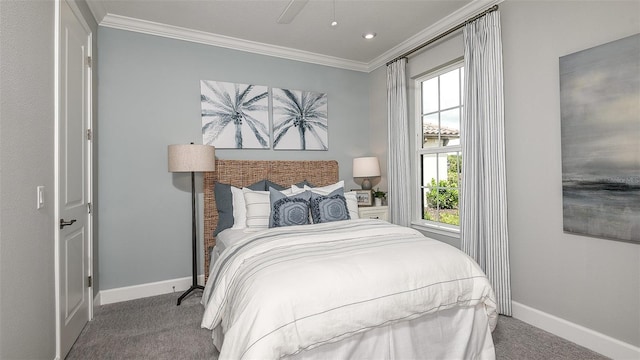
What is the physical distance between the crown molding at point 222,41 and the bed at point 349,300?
248 cm

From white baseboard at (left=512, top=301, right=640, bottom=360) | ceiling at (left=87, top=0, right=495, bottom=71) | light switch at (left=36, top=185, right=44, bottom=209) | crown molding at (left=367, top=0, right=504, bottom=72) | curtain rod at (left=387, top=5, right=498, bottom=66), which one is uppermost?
ceiling at (left=87, top=0, right=495, bottom=71)

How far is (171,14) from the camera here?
303 centimetres

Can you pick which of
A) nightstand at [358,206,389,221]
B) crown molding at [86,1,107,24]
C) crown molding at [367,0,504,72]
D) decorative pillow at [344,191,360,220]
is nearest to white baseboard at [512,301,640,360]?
decorative pillow at [344,191,360,220]

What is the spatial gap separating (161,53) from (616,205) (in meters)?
4.14

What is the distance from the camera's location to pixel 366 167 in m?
4.08

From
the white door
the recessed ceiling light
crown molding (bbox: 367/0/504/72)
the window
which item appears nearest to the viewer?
the white door

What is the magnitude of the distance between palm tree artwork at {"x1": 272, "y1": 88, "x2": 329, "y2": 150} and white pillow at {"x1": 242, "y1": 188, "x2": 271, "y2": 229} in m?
0.99

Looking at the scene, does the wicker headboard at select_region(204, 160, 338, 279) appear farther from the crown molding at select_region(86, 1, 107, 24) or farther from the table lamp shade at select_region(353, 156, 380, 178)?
the crown molding at select_region(86, 1, 107, 24)

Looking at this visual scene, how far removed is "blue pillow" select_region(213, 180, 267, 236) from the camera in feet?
10.4

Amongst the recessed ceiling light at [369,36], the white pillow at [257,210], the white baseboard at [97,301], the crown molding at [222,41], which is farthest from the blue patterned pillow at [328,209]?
the white baseboard at [97,301]

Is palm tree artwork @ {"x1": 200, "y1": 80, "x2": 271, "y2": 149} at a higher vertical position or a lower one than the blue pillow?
higher

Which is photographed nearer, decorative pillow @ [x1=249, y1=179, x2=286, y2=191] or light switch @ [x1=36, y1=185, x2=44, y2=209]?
light switch @ [x1=36, y1=185, x2=44, y2=209]

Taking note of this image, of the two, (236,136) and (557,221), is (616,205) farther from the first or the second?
(236,136)

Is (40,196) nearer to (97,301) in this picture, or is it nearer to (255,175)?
(97,301)
